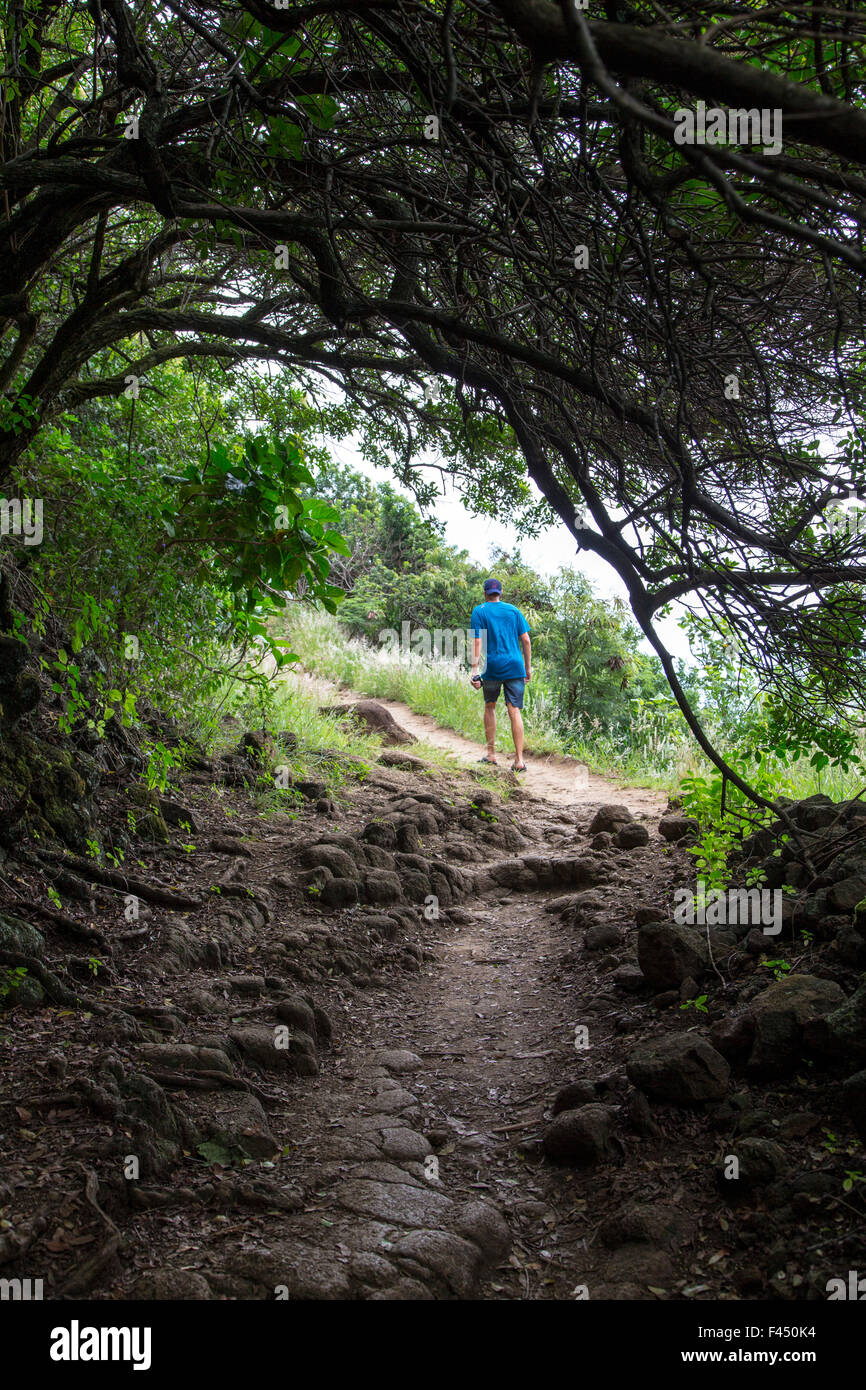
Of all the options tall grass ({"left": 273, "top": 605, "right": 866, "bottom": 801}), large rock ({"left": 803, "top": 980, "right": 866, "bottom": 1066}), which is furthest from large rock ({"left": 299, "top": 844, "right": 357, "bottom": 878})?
tall grass ({"left": 273, "top": 605, "right": 866, "bottom": 801})

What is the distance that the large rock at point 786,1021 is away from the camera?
2.94 m

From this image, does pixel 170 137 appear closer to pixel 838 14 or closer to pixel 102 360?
pixel 838 14

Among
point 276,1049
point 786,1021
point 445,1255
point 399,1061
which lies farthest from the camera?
point 399,1061

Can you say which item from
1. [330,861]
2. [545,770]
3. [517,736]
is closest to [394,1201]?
[330,861]

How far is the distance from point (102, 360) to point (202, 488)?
3448 mm

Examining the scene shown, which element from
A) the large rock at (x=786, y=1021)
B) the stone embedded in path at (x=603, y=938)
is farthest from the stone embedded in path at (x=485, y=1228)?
the stone embedded in path at (x=603, y=938)

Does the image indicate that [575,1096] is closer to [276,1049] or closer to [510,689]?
[276,1049]

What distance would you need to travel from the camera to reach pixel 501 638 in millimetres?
10156

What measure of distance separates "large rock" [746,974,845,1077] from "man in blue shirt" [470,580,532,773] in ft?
23.1

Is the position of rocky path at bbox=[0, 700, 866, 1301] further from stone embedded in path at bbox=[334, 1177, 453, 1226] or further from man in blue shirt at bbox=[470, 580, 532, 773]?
man in blue shirt at bbox=[470, 580, 532, 773]

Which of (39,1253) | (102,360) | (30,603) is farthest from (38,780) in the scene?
(102,360)

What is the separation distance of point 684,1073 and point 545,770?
26.2 feet

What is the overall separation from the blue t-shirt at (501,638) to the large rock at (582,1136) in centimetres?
730

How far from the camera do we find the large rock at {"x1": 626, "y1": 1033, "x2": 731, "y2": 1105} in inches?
119
